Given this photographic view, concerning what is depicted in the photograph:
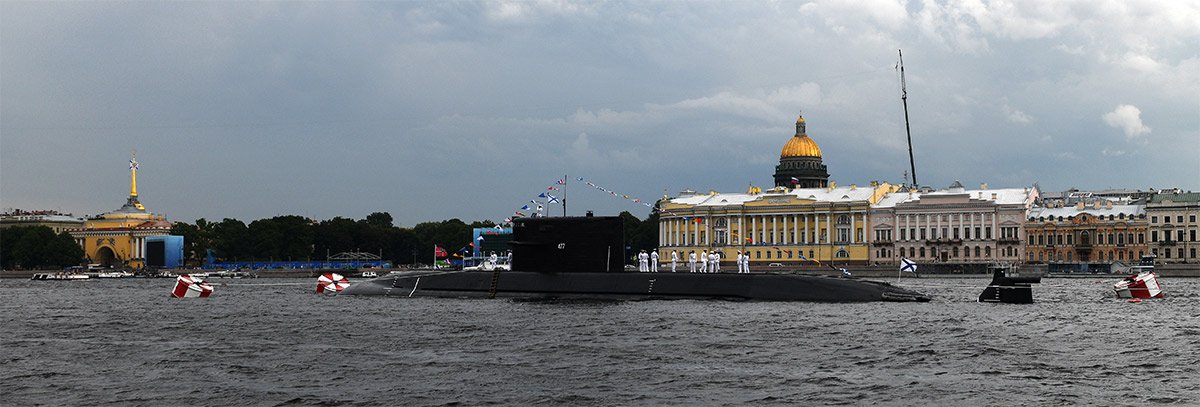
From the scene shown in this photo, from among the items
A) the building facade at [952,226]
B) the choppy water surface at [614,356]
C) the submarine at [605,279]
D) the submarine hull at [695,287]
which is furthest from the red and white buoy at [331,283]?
the building facade at [952,226]

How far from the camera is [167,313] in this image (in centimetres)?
3900

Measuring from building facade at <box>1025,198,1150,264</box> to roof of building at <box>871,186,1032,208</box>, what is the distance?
93.7 inches

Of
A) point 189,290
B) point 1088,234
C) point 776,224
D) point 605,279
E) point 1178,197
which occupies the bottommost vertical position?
point 189,290

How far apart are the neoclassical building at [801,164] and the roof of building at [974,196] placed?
19.5 m

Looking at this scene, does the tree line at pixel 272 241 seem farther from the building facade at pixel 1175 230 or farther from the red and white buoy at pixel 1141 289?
the red and white buoy at pixel 1141 289

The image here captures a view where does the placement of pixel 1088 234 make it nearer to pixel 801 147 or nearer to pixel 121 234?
pixel 801 147

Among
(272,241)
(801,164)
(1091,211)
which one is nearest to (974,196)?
(1091,211)

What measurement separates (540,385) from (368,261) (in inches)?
4627

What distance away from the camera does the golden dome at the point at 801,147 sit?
13938cm

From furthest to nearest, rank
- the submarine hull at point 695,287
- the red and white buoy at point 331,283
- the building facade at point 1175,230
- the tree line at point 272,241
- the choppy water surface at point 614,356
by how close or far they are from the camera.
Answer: the tree line at point 272,241
the building facade at point 1175,230
the red and white buoy at point 331,283
the submarine hull at point 695,287
the choppy water surface at point 614,356

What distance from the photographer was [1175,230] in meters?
102

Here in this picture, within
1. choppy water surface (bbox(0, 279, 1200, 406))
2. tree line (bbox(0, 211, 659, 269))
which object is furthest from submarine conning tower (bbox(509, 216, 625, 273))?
tree line (bbox(0, 211, 659, 269))

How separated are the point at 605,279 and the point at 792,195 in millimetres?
82698

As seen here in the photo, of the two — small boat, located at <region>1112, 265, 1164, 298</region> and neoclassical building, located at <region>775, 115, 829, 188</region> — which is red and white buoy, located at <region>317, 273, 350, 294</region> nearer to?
small boat, located at <region>1112, 265, 1164, 298</region>
